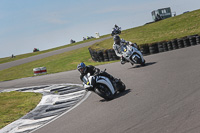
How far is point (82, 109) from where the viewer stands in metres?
8.89

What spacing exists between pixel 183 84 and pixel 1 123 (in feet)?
17.6

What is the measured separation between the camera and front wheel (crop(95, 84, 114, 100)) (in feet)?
30.0

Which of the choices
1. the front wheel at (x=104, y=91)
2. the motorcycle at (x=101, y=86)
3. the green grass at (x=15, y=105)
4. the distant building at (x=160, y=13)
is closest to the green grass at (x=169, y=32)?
the green grass at (x=15, y=105)

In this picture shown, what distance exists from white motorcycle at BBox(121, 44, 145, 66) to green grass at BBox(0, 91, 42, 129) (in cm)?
441

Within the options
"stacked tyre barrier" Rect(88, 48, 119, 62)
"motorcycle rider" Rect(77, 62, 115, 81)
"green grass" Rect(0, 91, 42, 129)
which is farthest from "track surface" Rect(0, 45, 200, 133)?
"stacked tyre barrier" Rect(88, 48, 119, 62)

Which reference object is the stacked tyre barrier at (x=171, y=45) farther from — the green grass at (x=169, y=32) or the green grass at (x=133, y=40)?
the green grass at (x=169, y=32)

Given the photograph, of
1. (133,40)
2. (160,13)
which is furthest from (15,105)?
(160,13)

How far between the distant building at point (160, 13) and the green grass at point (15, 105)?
37.0 m

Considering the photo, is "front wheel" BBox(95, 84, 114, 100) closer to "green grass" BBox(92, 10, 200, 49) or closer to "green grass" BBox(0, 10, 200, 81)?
"green grass" BBox(0, 10, 200, 81)

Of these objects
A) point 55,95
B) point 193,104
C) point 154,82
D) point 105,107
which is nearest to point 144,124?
point 193,104

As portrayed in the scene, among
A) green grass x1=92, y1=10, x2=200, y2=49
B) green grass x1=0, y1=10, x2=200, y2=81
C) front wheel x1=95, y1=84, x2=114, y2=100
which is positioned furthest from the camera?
green grass x1=92, y1=10, x2=200, y2=49

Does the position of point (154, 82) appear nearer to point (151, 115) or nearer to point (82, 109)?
point (82, 109)

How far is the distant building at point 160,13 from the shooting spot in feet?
161

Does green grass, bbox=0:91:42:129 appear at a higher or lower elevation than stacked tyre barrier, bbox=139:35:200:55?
lower
